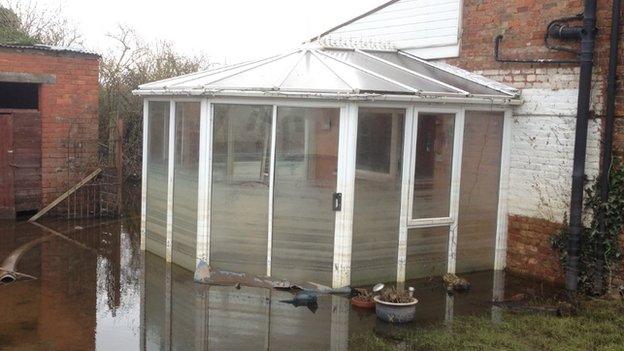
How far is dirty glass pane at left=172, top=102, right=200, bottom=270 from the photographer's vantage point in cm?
880

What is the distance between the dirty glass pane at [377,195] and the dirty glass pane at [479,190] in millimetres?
1116

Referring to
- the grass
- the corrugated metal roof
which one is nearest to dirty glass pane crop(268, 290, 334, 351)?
the grass

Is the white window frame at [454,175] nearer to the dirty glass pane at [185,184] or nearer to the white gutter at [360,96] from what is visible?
the white gutter at [360,96]

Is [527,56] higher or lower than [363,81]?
higher

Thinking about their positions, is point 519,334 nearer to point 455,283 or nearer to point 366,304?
point 366,304

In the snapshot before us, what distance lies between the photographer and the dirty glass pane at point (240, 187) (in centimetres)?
835

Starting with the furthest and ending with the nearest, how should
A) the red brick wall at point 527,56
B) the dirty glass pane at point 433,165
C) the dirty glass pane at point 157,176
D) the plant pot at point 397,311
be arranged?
1. the dirty glass pane at point 157,176
2. the dirty glass pane at point 433,165
3. the red brick wall at point 527,56
4. the plant pot at point 397,311

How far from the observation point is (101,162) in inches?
541

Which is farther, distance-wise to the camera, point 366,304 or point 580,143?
point 580,143

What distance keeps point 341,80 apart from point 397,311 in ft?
9.54

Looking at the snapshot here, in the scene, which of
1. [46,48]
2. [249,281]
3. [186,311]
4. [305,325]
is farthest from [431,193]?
[46,48]

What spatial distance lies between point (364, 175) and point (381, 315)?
183cm

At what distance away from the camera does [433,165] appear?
8.77m

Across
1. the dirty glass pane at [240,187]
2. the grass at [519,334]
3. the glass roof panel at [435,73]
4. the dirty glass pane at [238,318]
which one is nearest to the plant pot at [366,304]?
the grass at [519,334]
